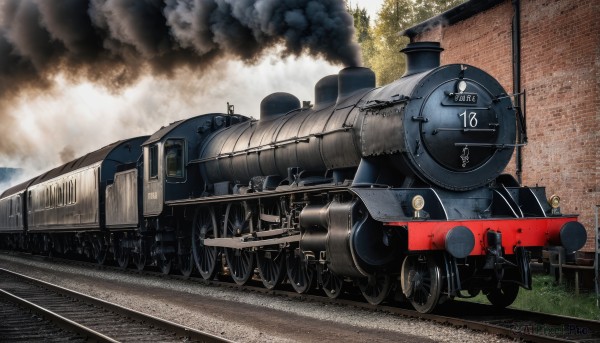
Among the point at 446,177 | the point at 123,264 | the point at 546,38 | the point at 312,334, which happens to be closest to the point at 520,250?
the point at 446,177

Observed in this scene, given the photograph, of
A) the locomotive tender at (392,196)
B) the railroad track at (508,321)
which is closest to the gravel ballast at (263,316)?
the railroad track at (508,321)

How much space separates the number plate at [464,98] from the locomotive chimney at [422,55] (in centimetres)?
→ 91

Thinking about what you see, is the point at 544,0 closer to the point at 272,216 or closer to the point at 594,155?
the point at 594,155

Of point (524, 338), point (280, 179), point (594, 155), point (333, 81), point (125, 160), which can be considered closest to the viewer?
point (524, 338)

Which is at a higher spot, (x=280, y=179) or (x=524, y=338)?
(x=280, y=179)

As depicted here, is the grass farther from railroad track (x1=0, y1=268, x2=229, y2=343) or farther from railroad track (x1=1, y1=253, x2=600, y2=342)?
railroad track (x1=0, y1=268, x2=229, y2=343)

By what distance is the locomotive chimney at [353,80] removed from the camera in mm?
11172

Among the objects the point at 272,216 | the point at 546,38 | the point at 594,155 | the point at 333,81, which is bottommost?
the point at 272,216

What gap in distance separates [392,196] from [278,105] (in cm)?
515

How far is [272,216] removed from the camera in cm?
1211

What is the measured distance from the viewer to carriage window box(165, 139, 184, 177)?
15.4 metres

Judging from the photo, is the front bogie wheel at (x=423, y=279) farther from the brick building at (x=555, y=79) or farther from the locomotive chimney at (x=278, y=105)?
the brick building at (x=555, y=79)

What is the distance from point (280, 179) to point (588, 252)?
5399mm

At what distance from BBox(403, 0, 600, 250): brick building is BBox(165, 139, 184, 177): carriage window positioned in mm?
6959
